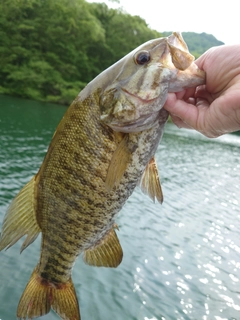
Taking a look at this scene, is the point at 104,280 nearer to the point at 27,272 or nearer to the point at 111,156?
the point at 27,272

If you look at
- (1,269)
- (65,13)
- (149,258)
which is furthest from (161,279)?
(65,13)

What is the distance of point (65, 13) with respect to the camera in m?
58.1

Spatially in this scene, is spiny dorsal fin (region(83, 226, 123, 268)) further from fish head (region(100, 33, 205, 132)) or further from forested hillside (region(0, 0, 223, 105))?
forested hillside (region(0, 0, 223, 105))

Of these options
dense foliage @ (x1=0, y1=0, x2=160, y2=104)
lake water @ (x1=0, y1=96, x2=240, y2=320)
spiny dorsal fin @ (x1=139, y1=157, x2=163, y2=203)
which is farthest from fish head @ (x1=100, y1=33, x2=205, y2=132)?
dense foliage @ (x1=0, y1=0, x2=160, y2=104)

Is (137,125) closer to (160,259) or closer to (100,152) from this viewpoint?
(100,152)

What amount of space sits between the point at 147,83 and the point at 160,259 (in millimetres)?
8509

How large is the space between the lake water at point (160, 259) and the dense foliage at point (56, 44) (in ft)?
96.5

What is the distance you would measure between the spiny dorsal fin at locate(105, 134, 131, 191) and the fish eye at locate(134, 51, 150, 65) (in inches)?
22.9

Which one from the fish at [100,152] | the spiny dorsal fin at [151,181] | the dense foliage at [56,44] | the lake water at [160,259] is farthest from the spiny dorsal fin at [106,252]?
the dense foliage at [56,44]

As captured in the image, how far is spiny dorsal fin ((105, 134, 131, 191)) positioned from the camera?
8.46 feet

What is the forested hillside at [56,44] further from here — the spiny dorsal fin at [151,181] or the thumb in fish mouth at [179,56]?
the thumb in fish mouth at [179,56]

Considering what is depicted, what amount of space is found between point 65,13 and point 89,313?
58.2 metres

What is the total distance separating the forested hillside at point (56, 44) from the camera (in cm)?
4828

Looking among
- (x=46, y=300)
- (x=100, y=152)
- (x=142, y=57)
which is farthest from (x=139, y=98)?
(x=46, y=300)
